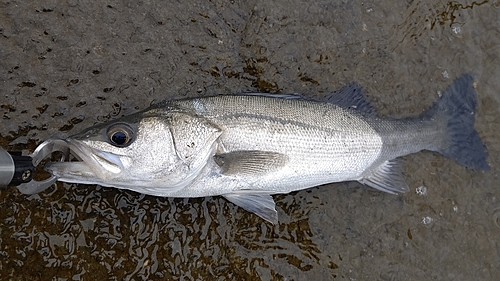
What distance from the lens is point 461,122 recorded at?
3391mm

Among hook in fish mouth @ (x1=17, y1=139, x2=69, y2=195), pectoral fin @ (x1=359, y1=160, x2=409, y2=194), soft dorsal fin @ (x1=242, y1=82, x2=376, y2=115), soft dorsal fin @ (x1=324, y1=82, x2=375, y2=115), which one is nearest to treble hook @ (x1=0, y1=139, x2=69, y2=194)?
hook in fish mouth @ (x1=17, y1=139, x2=69, y2=195)

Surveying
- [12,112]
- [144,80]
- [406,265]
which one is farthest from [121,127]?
[406,265]

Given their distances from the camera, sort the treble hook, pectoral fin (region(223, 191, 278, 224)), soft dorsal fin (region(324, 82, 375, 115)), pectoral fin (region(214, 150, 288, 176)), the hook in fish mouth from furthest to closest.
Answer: soft dorsal fin (region(324, 82, 375, 115))
pectoral fin (region(223, 191, 278, 224))
pectoral fin (region(214, 150, 288, 176))
the hook in fish mouth
the treble hook

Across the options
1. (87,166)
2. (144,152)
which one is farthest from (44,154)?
(144,152)

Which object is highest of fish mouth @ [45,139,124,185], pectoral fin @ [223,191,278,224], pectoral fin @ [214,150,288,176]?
pectoral fin @ [214,150,288,176]

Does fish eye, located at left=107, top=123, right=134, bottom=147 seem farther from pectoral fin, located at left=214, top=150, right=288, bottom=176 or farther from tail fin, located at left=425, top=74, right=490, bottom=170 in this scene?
tail fin, located at left=425, top=74, right=490, bottom=170

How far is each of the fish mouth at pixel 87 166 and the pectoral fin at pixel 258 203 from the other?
841mm

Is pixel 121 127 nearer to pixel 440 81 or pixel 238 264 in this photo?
pixel 238 264

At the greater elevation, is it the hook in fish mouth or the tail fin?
the tail fin

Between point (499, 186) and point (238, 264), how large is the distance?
2235 millimetres

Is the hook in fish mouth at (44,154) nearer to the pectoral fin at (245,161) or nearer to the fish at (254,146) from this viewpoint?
the fish at (254,146)

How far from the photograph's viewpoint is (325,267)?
3252 millimetres

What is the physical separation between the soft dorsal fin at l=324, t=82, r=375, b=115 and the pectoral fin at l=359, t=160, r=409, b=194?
0.44m

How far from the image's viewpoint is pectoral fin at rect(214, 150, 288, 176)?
106 inches
